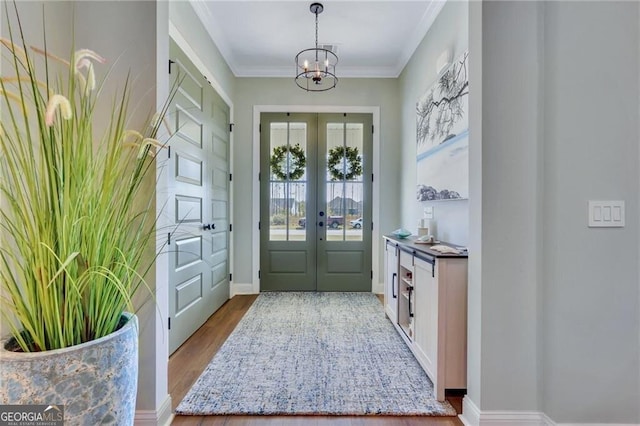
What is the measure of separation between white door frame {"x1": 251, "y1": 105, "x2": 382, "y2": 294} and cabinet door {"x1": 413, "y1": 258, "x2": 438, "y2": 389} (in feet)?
6.31

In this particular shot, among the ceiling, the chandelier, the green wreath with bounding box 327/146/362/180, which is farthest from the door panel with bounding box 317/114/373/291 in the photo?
the ceiling

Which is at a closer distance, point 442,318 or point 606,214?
point 606,214

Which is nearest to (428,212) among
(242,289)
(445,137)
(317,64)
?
(445,137)

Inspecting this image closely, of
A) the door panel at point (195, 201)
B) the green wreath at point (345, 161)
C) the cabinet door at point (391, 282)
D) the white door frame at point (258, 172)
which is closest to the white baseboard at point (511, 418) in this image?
the cabinet door at point (391, 282)

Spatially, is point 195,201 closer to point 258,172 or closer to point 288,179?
point 258,172

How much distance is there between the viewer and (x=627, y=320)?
1.40 meters

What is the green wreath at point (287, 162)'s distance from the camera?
4.06 metres

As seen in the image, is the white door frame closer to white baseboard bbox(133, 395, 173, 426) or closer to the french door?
the french door

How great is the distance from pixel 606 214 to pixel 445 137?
1314mm

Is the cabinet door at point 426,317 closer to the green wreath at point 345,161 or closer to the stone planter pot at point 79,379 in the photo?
the stone planter pot at point 79,379

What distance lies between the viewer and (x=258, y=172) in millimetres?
4043

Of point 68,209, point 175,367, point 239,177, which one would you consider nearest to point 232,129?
point 239,177

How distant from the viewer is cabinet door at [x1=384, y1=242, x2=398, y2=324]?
2.71m

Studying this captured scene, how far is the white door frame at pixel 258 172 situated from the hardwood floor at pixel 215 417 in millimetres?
1124
